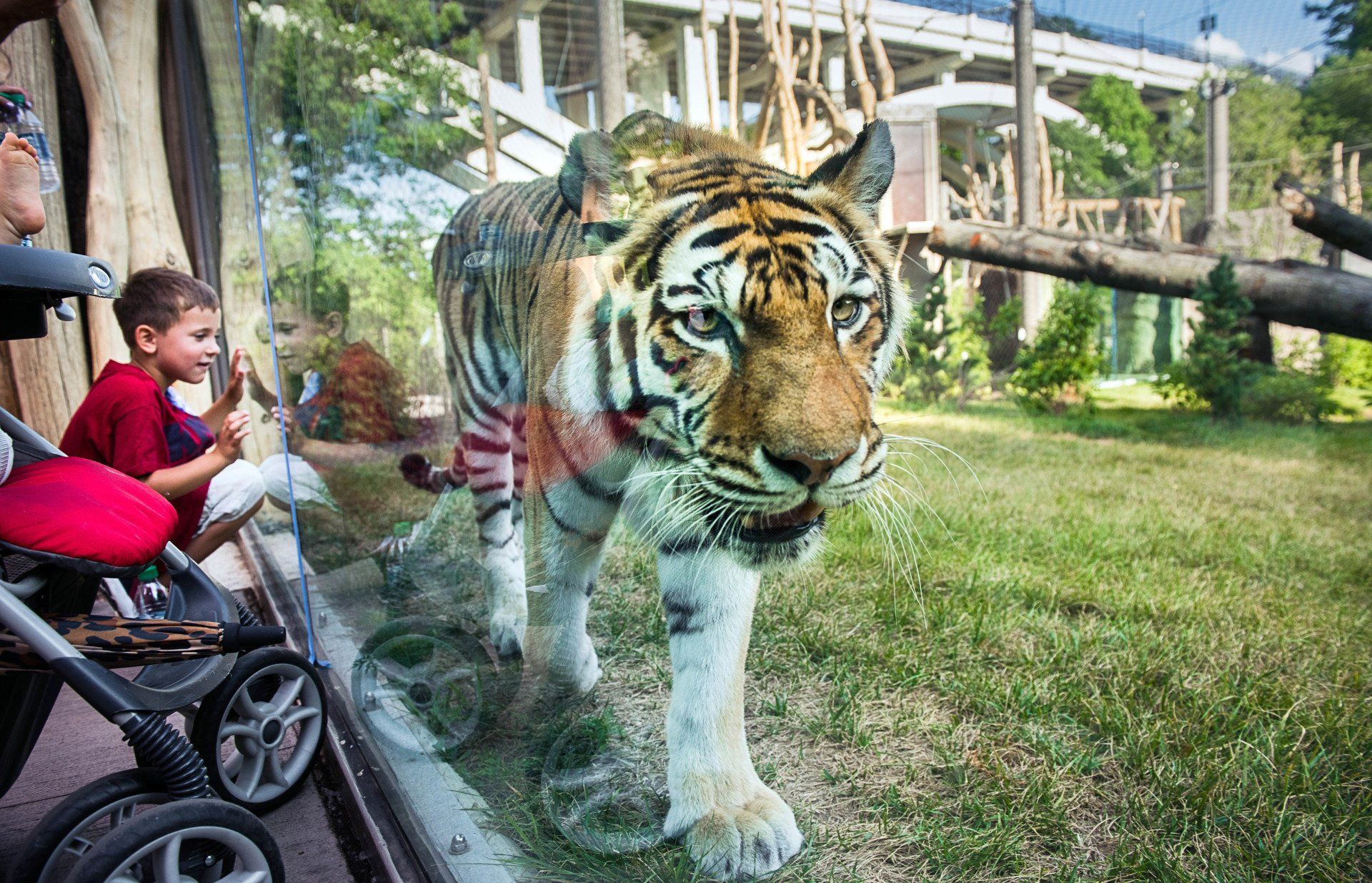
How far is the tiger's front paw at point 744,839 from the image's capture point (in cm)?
139

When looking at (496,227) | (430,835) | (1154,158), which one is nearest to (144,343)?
(496,227)

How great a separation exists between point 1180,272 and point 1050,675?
4.49ft

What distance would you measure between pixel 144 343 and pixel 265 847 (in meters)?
1.63

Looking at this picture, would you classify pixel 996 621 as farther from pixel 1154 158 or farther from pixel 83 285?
pixel 83 285

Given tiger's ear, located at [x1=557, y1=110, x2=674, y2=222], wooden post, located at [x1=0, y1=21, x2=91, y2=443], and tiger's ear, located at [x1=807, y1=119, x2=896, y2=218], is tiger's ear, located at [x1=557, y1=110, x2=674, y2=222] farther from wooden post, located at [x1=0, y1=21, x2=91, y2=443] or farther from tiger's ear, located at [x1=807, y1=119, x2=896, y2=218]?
wooden post, located at [x1=0, y1=21, x2=91, y2=443]

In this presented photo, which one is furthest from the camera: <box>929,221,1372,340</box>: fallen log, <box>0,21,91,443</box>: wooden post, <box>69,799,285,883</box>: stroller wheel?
<box>0,21,91,443</box>: wooden post

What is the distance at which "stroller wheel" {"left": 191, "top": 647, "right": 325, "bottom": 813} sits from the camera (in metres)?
2.21

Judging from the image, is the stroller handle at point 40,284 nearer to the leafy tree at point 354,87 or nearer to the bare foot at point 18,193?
the bare foot at point 18,193

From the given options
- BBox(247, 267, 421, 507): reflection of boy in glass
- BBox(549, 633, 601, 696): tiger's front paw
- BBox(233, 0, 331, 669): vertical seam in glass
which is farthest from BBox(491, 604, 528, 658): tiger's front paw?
BBox(233, 0, 331, 669): vertical seam in glass

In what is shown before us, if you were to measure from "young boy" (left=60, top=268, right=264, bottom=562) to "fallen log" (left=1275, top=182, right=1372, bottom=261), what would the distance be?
123 inches

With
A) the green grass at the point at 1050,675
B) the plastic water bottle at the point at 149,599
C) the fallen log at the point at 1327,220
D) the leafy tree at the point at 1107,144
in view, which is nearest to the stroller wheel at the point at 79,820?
the green grass at the point at 1050,675

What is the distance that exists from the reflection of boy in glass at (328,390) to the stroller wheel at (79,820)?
120cm

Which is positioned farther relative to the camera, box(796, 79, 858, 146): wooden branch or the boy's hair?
the boy's hair

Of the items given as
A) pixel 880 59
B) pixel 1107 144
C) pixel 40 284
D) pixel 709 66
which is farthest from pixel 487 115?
pixel 1107 144
